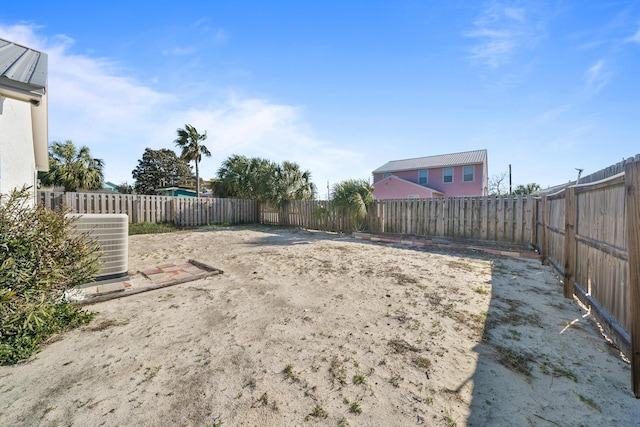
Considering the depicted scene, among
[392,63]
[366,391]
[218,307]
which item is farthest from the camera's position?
[392,63]

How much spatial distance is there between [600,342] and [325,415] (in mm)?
2837

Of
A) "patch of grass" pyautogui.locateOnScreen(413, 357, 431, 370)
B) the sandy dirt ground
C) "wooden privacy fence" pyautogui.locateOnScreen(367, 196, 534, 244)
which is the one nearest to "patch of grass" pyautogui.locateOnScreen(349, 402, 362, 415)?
the sandy dirt ground

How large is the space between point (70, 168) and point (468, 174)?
96.2ft

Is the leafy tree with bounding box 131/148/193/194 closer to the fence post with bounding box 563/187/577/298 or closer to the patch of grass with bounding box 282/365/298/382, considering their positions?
the patch of grass with bounding box 282/365/298/382

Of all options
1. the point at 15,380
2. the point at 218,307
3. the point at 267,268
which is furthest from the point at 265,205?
the point at 15,380

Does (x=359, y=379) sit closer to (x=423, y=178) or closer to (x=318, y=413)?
(x=318, y=413)

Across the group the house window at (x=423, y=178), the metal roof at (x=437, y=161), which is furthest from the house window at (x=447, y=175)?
the house window at (x=423, y=178)

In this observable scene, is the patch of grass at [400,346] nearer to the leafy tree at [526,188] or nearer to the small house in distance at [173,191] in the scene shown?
the small house in distance at [173,191]

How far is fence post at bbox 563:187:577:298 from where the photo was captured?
3771 mm

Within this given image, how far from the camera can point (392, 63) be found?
8391mm

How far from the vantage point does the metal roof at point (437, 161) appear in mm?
20072

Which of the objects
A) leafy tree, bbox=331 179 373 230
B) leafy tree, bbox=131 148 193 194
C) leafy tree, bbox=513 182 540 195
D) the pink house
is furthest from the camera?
leafy tree, bbox=131 148 193 194

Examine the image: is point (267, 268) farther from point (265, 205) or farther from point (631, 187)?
point (265, 205)

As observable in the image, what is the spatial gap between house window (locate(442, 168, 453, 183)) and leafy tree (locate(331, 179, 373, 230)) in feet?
44.1
